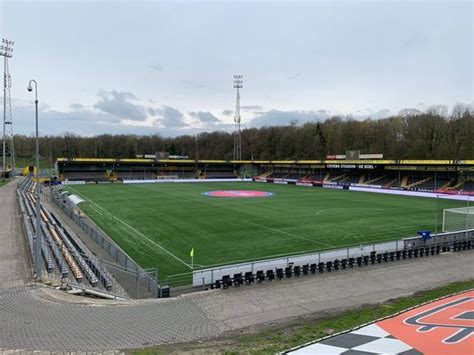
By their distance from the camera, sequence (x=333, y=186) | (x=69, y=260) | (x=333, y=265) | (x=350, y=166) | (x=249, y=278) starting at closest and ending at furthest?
(x=249, y=278)
(x=333, y=265)
(x=69, y=260)
(x=333, y=186)
(x=350, y=166)

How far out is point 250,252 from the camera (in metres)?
23.8

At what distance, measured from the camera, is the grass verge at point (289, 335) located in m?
9.79

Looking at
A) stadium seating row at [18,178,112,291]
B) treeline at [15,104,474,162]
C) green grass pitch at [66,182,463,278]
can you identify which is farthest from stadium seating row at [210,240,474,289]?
treeline at [15,104,474,162]

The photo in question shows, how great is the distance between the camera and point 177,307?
44.2ft

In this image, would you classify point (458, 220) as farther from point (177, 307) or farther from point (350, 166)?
point (350, 166)

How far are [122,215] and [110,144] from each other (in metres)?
132

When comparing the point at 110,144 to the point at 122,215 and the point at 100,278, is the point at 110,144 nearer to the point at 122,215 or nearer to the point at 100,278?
the point at 122,215

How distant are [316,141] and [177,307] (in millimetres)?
116696

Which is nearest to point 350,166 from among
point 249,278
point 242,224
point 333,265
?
point 242,224

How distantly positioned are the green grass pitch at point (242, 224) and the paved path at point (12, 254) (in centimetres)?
599

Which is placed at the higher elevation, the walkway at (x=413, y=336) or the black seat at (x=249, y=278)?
the walkway at (x=413, y=336)

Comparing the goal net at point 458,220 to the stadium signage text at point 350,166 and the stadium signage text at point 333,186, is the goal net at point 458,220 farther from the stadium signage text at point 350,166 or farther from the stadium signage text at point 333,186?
the stadium signage text at point 350,166

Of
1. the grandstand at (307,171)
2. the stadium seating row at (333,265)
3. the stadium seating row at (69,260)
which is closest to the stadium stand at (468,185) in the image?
the grandstand at (307,171)

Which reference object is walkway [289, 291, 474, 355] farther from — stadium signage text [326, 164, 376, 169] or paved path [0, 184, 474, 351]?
stadium signage text [326, 164, 376, 169]
